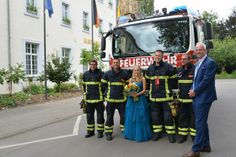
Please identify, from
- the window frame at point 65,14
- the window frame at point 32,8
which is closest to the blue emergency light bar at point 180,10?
the window frame at point 32,8

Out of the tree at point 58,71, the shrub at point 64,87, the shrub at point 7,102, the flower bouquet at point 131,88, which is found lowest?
the shrub at point 7,102

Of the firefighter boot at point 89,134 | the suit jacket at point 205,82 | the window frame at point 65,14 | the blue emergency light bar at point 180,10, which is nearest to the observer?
the suit jacket at point 205,82

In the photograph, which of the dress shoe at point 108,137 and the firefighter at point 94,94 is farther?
the firefighter at point 94,94

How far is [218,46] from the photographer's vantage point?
136 feet

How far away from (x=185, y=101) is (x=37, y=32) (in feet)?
47.5

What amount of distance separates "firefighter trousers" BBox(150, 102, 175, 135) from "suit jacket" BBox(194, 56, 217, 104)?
4.44ft

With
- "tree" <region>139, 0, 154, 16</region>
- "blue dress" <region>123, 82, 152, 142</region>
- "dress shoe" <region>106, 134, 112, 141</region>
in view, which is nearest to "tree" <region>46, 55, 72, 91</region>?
"dress shoe" <region>106, 134, 112, 141</region>

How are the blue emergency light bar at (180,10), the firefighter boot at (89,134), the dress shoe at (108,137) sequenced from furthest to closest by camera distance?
the blue emergency light bar at (180,10)
the firefighter boot at (89,134)
the dress shoe at (108,137)

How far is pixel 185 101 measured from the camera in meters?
6.54

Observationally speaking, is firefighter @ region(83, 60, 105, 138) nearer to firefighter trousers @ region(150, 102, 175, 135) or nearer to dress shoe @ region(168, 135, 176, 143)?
firefighter trousers @ region(150, 102, 175, 135)

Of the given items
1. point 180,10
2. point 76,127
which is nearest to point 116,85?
point 76,127

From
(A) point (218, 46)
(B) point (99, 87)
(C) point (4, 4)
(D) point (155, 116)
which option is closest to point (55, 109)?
(B) point (99, 87)

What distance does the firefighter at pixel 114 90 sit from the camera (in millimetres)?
7105

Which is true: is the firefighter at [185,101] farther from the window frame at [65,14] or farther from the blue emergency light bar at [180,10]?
the window frame at [65,14]
